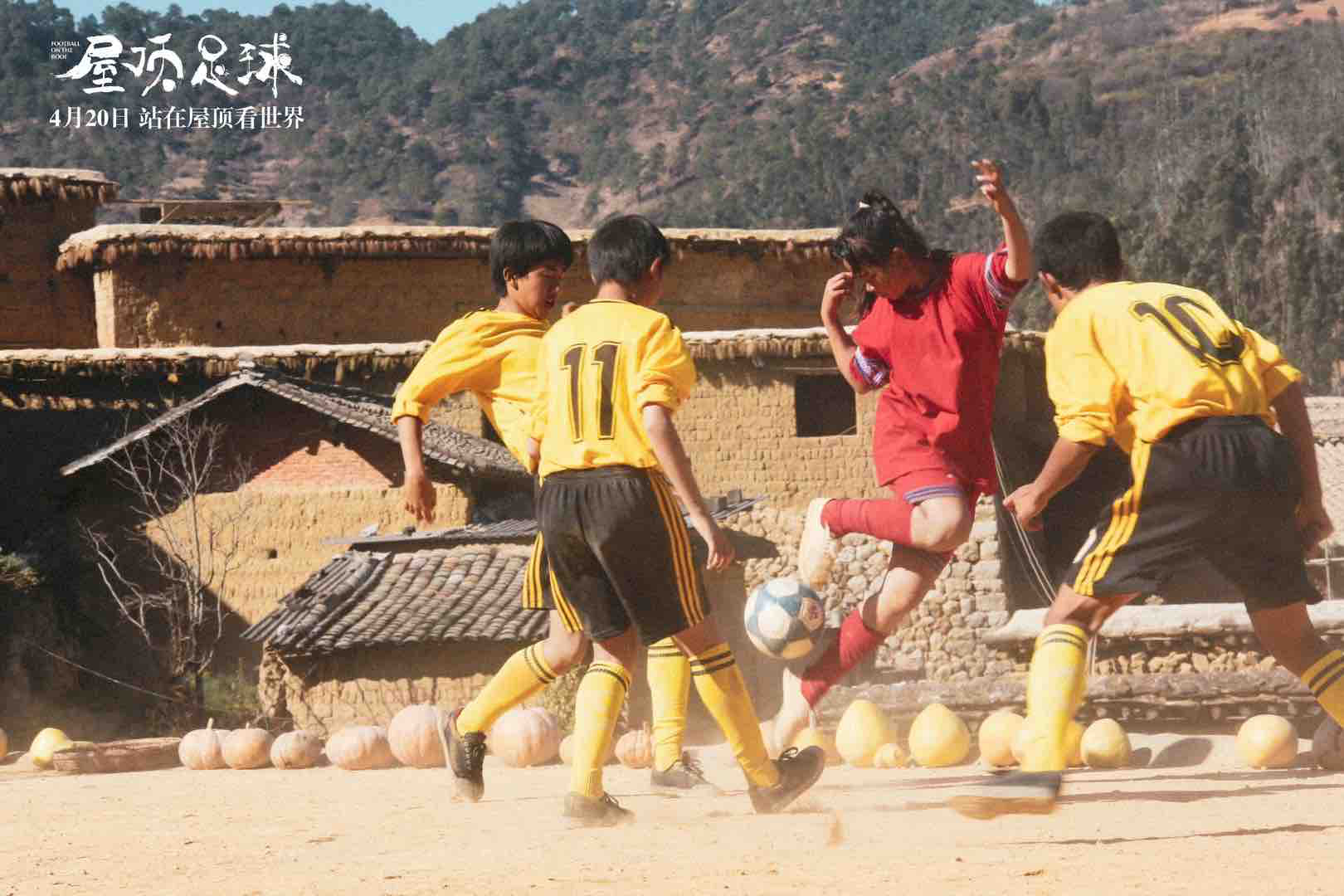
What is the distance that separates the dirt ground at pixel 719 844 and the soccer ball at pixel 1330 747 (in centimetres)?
13

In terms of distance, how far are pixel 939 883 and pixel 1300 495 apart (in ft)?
6.36

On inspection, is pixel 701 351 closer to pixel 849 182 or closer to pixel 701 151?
pixel 849 182

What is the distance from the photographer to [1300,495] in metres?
5.80

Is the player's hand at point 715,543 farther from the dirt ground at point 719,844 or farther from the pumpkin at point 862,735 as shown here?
the pumpkin at point 862,735

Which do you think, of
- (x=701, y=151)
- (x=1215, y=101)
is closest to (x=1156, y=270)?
(x=1215, y=101)

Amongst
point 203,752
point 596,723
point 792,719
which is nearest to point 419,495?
point 596,723

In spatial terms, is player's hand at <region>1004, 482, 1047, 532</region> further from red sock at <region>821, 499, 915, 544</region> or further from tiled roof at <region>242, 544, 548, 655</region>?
tiled roof at <region>242, 544, 548, 655</region>

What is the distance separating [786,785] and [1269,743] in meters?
3.89

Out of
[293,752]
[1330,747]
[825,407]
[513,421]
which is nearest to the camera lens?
[513,421]

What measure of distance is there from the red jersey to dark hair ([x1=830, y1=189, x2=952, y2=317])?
179 mm

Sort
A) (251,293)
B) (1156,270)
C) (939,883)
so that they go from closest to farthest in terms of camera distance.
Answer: (939,883) → (251,293) → (1156,270)

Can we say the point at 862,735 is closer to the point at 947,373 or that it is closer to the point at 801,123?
the point at 947,373

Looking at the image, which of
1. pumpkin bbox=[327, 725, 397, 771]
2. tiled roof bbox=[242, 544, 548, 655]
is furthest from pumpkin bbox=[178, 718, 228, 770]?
tiled roof bbox=[242, 544, 548, 655]

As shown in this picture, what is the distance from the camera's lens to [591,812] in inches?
251
